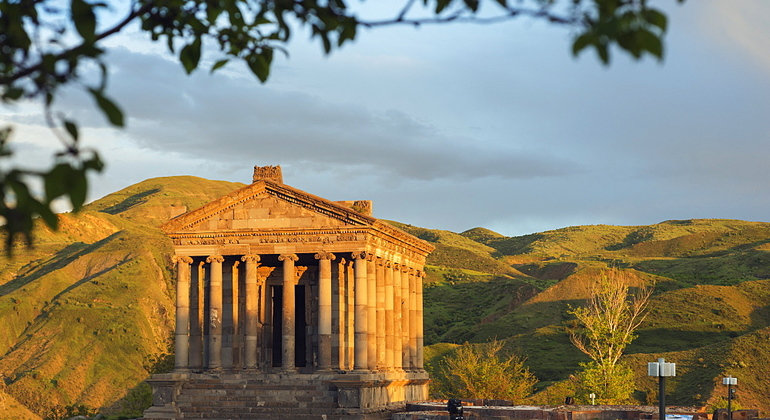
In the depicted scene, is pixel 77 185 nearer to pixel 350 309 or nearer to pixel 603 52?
pixel 603 52

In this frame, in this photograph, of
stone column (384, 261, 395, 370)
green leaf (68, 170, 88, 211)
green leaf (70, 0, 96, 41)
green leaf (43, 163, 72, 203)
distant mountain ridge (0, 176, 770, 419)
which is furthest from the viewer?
distant mountain ridge (0, 176, 770, 419)

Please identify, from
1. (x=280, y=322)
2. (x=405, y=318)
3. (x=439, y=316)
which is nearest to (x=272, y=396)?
(x=280, y=322)

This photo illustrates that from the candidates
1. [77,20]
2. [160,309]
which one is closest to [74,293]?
[160,309]

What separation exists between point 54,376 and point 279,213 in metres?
→ 66.8

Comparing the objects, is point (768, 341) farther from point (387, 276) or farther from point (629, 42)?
→ point (629, 42)

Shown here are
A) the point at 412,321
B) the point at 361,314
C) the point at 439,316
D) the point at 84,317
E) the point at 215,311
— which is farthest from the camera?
the point at 439,316

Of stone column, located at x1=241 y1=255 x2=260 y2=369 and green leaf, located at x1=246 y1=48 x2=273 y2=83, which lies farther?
stone column, located at x1=241 y1=255 x2=260 y2=369

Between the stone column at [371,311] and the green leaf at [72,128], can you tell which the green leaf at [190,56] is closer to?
the green leaf at [72,128]

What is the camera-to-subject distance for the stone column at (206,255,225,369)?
4528 cm

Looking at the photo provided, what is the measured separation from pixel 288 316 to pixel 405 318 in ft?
Result: 33.6

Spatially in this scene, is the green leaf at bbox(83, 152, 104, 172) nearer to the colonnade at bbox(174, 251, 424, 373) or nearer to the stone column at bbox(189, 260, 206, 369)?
the colonnade at bbox(174, 251, 424, 373)

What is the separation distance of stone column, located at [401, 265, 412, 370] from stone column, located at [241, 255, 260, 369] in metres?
9.54

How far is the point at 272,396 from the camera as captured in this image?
4275cm

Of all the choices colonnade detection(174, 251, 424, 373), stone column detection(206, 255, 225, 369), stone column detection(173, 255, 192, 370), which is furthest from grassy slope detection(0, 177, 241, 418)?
stone column detection(206, 255, 225, 369)
